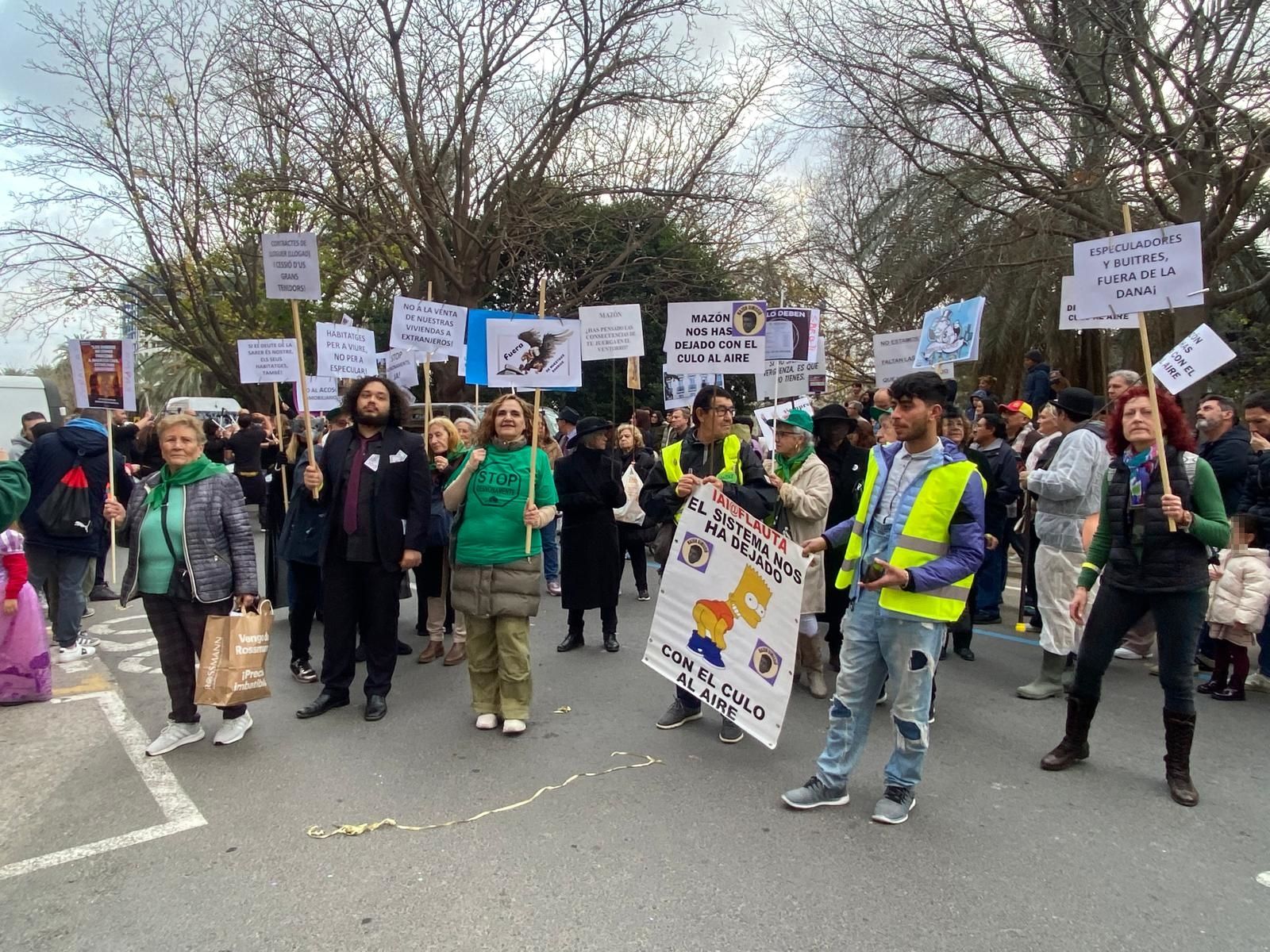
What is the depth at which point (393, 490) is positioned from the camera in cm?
519

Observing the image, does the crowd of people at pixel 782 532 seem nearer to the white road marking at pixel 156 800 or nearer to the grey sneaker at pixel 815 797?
the grey sneaker at pixel 815 797

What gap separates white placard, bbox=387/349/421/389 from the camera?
9.40 meters

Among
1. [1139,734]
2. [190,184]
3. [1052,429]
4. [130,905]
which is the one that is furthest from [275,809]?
[190,184]

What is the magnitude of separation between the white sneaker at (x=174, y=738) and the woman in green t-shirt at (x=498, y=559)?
1.49 meters

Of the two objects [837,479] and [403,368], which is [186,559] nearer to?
[837,479]

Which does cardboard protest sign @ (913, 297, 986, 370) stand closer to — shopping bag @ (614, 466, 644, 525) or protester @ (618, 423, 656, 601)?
protester @ (618, 423, 656, 601)

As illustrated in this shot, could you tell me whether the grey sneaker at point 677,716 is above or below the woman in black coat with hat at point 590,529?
below

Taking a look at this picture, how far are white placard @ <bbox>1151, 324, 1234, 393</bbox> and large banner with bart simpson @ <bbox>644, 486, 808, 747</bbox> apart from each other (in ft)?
9.38

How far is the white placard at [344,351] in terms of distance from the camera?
8312mm

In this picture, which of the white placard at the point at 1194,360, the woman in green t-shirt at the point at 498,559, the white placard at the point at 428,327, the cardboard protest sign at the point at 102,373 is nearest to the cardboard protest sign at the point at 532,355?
the woman in green t-shirt at the point at 498,559

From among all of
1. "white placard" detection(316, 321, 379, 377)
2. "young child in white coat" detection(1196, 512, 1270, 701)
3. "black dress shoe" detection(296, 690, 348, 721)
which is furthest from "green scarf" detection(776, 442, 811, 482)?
"white placard" detection(316, 321, 379, 377)

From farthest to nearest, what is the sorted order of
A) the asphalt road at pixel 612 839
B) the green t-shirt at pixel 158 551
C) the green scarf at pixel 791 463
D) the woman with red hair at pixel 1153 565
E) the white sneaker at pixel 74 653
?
the white sneaker at pixel 74 653 → the green scarf at pixel 791 463 → the green t-shirt at pixel 158 551 → the woman with red hair at pixel 1153 565 → the asphalt road at pixel 612 839

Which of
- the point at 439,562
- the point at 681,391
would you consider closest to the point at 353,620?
the point at 439,562

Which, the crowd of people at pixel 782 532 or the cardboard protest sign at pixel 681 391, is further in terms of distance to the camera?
the cardboard protest sign at pixel 681 391
